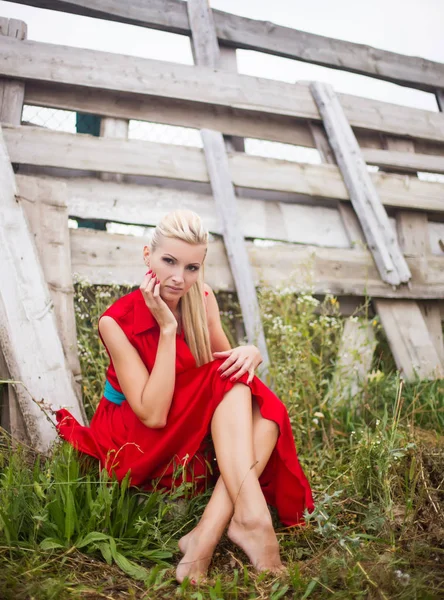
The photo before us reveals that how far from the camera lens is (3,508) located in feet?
6.32

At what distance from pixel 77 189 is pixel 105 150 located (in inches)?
13.9

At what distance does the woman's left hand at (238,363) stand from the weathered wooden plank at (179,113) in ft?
7.90

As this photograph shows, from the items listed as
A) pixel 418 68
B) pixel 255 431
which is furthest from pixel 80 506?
pixel 418 68

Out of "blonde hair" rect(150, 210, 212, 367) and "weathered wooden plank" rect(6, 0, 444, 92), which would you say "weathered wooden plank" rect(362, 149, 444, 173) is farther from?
"blonde hair" rect(150, 210, 212, 367)

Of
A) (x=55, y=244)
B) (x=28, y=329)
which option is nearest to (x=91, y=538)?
(x=28, y=329)

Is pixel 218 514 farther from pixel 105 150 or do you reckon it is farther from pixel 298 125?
pixel 298 125

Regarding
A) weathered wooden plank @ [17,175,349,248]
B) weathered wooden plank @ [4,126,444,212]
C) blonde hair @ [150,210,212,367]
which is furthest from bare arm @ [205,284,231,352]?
weathered wooden plank @ [4,126,444,212]

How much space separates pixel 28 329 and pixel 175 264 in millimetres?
937

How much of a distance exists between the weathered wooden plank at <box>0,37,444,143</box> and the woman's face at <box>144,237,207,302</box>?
2.10m

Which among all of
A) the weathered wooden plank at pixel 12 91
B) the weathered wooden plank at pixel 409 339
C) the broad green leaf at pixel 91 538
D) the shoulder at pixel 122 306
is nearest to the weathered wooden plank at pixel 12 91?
the weathered wooden plank at pixel 12 91

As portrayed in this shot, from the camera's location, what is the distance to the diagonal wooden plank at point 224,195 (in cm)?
365

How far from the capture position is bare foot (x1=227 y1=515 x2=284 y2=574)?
1898 mm

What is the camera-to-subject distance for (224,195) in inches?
154

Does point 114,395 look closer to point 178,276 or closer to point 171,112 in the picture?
point 178,276
